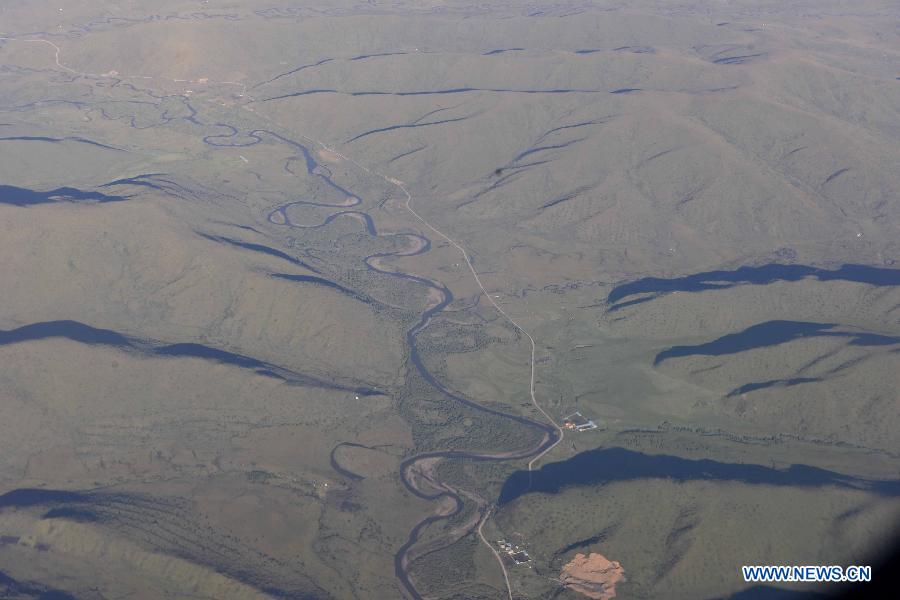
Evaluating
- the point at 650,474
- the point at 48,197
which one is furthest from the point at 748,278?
the point at 48,197

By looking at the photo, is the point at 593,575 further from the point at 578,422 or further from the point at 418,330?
the point at 418,330

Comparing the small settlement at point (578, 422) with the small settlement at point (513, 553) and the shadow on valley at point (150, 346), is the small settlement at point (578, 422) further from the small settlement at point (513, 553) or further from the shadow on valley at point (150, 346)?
the shadow on valley at point (150, 346)

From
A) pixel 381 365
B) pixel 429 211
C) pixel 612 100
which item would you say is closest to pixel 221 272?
pixel 381 365

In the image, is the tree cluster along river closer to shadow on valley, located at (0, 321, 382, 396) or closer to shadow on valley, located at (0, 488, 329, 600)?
shadow on valley, located at (0, 488, 329, 600)

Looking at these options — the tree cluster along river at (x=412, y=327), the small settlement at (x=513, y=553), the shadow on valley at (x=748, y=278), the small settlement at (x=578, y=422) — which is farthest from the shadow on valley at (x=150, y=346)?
the shadow on valley at (x=748, y=278)

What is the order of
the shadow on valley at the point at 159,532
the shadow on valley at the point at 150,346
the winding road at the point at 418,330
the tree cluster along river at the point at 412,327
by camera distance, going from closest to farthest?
the shadow on valley at the point at 159,532 < the winding road at the point at 418,330 < the tree cluster along river at the point at 412,327 < the shadow on valley at the point at 150,346

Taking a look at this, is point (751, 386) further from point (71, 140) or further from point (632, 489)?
point (71, 140)

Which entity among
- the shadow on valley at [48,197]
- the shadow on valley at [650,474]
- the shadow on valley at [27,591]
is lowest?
the shadow on valley at [27,591]
